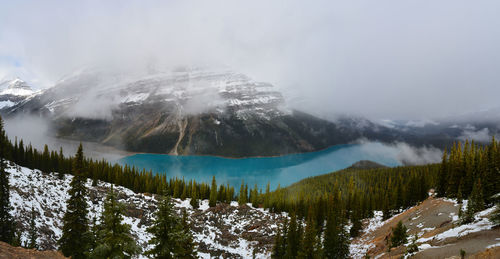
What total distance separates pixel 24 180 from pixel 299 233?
45.6m

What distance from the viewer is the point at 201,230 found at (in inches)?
1997

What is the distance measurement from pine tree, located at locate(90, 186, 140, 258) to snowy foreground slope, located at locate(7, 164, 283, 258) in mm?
14175

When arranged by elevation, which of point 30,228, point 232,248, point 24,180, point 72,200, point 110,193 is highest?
point 110,193

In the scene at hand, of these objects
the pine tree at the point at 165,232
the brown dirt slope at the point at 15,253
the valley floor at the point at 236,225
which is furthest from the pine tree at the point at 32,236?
the pine tree at the point at 165,232

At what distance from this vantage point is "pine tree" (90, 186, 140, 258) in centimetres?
1203

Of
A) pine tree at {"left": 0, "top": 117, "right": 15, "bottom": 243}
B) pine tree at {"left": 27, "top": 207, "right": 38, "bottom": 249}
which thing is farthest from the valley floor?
pine tree at {"left": 0, "top": 117, "right": 15, "bottom": 243}

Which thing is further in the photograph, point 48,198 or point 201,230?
point 201,230

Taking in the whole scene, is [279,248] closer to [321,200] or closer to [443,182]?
[321,200]

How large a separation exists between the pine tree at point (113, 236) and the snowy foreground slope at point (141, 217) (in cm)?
1418

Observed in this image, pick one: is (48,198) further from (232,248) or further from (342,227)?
(342,227)

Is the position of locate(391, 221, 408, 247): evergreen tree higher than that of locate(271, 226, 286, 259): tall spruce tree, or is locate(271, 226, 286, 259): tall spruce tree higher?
locate(391, 221, 408, 247): evergreen tree

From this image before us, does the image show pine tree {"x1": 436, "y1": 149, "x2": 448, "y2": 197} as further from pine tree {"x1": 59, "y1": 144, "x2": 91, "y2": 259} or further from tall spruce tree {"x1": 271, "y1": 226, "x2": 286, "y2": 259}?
pine tree {"x1": 59, "y1": 144, "x2": 91, "y2": 259}

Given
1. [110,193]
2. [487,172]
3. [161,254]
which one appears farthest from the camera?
[487,172]

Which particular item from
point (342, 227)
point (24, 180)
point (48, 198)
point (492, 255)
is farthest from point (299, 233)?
point (24, 180)
